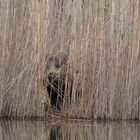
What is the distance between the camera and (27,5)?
5.09m

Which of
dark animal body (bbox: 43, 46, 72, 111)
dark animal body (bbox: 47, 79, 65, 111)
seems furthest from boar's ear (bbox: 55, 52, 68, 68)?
dark animal body (bbox: 47, 79, 65, 111)

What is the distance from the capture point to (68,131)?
4316 millimetres

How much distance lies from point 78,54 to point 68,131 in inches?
38.7

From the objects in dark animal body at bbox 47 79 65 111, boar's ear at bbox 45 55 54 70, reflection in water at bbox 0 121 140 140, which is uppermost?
boar's ear at bbox 45 55 54 70

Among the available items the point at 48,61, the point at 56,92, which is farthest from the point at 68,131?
the point at 48,61

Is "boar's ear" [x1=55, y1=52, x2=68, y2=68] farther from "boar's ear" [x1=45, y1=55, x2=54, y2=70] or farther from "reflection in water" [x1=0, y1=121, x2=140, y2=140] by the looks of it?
"reflection in water" [x1=0, y1=121, x2=140, y2=140]

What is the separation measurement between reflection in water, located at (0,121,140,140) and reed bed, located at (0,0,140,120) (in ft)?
0.75

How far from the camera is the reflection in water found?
402cm

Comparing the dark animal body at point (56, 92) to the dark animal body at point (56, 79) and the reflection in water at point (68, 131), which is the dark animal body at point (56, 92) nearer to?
the dark animal body at point (56, 79)

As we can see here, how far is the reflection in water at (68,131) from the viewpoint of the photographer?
13.2 feet

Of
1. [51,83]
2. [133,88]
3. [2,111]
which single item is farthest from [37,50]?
[133,88]

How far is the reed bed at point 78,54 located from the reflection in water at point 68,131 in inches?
9.0

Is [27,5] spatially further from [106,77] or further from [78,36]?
[106,77]

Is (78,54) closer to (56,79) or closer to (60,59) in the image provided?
(60,59)
